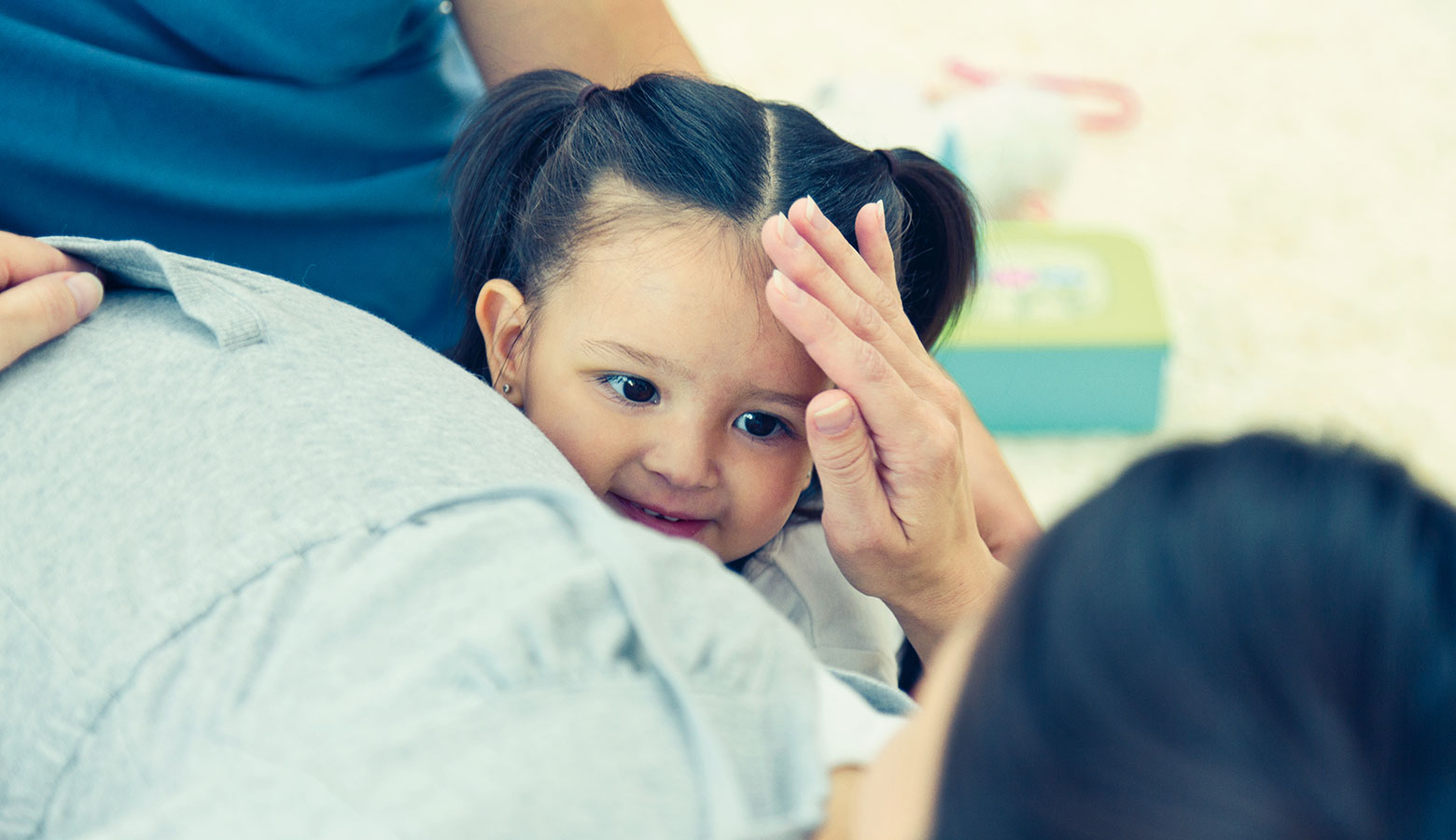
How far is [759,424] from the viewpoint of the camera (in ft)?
2.82

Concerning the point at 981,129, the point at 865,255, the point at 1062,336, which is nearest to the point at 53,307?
the point at 865,255

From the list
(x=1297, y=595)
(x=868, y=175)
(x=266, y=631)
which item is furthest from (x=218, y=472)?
(x=868, y=175)

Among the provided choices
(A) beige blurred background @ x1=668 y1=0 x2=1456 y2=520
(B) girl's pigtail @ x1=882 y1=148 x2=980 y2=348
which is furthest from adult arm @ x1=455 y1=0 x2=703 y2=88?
(A) beige blurred background @ x1=668 y1=0 x2=1456 y2=520

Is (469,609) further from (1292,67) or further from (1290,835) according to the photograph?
(1292,67)

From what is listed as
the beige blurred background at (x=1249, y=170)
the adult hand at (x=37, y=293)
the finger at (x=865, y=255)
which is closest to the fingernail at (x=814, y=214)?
the finger at (x=865, y=255)

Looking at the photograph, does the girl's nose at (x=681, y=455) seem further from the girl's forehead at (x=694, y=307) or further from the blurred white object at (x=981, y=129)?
the blurred white object at (x=981, y=129)

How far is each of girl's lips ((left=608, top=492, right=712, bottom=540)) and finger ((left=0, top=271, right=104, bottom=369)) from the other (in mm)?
377

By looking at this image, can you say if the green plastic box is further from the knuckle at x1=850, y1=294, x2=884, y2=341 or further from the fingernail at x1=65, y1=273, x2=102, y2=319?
the fingernail at x1=65, y1=273, x2=102, y2=319

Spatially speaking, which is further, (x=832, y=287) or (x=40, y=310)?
(x=832, y=287)

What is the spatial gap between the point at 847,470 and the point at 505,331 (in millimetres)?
299

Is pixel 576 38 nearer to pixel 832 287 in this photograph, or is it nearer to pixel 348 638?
pixel 832 287

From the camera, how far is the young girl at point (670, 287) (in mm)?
812

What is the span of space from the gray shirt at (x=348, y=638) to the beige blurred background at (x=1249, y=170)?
1.31m

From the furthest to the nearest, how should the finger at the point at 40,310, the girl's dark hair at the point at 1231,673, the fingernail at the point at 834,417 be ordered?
the fingernail at the point at 834,417 → the finger at the point at 40,310 → the girl's dark hair at the point at 1231,673
